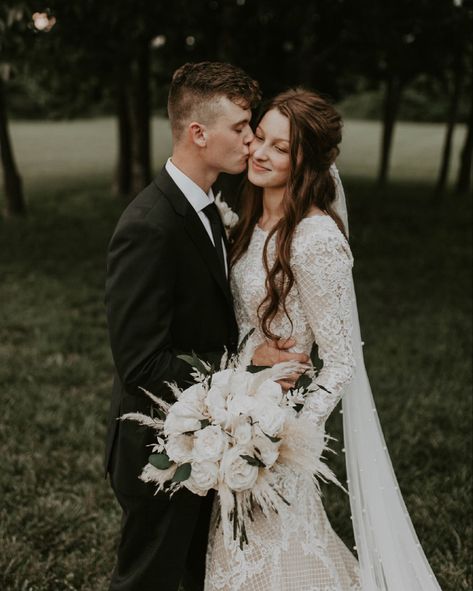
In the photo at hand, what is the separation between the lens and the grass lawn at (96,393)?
391 centimetres

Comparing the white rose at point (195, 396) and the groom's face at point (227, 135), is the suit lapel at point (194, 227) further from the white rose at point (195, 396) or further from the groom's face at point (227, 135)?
the white rose at point (195, 396)

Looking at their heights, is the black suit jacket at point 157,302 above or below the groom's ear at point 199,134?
below

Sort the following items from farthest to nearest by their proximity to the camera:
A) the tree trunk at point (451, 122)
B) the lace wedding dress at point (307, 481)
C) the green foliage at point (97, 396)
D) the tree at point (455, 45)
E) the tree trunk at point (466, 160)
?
the tree trunk at point (466, 160) < the tree trunk at point (451, 122) < the tree at point (455, 45) < the green foliage at point (97, 396) < the lace wedding dress at point (307, 481)

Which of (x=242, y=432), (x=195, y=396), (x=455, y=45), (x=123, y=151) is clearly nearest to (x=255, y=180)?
(x=195, y=396)

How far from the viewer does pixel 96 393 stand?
582cm

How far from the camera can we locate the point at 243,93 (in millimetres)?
2869

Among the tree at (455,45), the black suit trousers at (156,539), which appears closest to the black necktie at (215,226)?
the black suit trousers at (156,539)

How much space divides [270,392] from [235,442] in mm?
212

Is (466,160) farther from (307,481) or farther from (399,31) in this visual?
(307,481)

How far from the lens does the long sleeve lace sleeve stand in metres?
2.75

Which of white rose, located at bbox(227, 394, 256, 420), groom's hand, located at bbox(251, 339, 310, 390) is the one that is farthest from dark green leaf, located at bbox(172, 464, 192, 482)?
groom's hand, located at bbox(251, 339, 310, 390)

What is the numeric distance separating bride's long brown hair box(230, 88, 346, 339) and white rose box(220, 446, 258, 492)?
82 cm

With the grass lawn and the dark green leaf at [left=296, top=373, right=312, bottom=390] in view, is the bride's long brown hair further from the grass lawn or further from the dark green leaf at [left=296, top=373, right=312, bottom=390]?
the grass lawn

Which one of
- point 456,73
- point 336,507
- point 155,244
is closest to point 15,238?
point 336,507
